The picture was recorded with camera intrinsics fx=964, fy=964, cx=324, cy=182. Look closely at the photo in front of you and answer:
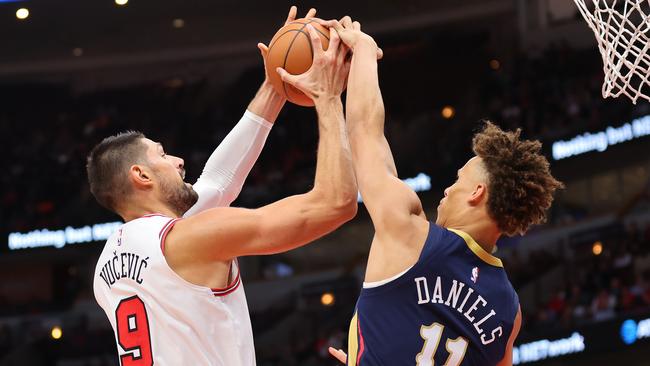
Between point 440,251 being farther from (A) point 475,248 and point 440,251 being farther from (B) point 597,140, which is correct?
(B) point 597,140

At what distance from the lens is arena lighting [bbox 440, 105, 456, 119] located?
14.8 meters

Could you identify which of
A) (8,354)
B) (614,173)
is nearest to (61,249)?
(8,354)

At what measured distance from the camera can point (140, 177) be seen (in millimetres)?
3227

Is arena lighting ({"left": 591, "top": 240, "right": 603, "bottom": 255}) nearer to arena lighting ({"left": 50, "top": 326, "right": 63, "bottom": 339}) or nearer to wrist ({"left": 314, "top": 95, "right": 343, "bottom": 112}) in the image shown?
arena lighting ({"left": 50, "top": 326, "right": 63, "bottom": 339})

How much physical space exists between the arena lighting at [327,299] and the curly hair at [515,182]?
11083 millimetres

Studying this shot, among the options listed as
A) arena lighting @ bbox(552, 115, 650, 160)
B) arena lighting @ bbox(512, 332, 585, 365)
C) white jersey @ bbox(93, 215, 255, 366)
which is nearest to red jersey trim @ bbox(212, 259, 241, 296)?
white jersey @ bbox(93, 215, 255, 366)

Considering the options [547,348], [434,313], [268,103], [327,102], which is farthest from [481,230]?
[547,348]

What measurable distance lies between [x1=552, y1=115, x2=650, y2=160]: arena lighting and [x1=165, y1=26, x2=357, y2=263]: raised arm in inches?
441

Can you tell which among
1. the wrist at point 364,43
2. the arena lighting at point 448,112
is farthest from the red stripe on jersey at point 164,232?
the arena lighting at point 448,112

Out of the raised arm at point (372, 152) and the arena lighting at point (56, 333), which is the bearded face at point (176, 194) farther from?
the arena lighting at point (56, 333)

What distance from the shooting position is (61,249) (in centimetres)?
1427

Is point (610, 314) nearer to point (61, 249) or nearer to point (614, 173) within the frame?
point (614, 173)

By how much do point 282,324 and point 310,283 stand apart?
2.54 feet

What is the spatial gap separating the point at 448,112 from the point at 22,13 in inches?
254
